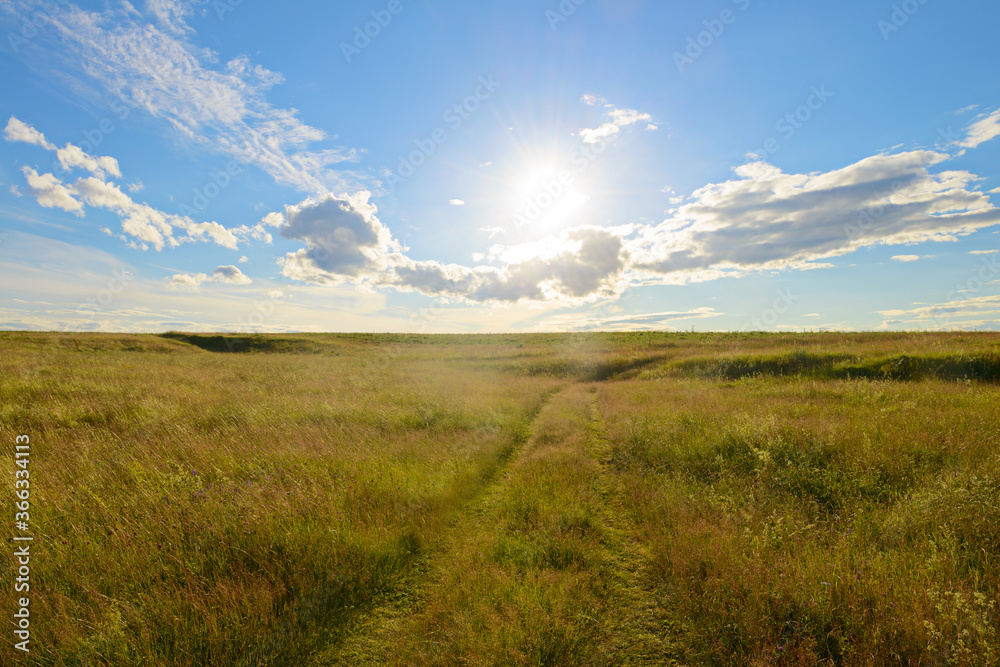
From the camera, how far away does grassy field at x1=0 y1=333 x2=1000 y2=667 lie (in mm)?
3803

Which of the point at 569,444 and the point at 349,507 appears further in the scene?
the point at 569,444

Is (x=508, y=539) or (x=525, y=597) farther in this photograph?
(x=508, y=539)

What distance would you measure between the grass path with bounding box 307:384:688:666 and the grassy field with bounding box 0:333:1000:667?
0.03 m

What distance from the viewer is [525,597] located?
4.39 metres

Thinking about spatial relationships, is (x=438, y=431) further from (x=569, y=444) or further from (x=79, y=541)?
(x=79, y=541)

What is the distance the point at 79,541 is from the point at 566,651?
19.7ft

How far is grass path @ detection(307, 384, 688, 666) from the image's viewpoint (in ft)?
12.6

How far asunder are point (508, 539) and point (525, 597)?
1327 mm

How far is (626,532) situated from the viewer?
6.23 metres

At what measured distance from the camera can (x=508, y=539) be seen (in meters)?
5.71

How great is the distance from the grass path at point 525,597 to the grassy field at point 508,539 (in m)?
0.03

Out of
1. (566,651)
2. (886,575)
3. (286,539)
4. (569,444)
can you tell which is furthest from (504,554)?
(569,444)

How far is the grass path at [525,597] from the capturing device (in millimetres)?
3828

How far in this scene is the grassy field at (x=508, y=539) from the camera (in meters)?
3.80
